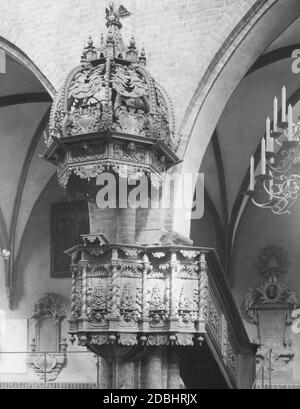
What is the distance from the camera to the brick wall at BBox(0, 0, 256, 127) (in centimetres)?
1090

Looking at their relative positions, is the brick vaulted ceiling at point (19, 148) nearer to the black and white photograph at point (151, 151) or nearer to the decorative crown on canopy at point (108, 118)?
the black and white photograph at point (151, 151)

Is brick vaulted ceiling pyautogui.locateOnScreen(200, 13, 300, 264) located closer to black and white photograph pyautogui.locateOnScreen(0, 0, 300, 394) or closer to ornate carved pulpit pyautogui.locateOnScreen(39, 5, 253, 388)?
black and white photograph pyautogui.locateOnScreen(0, 0, 300, 394)

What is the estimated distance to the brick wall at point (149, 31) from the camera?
1090 centimetres

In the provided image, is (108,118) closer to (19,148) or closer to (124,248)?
(124,248)

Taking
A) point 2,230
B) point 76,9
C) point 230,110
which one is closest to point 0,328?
point 2,230

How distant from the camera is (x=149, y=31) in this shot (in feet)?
37.0

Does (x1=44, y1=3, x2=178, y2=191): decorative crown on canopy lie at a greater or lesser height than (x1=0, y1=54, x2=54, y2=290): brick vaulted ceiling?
lesser

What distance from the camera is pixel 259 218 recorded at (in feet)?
54.5

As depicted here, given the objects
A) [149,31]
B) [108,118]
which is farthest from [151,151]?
[149,31]

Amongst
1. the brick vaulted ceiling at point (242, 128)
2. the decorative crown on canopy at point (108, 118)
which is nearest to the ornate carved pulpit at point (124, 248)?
the decorative crown on canopy at point (108, 118)

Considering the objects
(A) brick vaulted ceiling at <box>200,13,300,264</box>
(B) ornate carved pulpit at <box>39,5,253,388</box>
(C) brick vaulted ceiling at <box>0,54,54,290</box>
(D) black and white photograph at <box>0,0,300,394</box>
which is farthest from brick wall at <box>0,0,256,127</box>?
(A) brick vaulted ceiling at <box>200,13,300,264</box>

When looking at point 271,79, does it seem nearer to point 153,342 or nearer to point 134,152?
point 134,152

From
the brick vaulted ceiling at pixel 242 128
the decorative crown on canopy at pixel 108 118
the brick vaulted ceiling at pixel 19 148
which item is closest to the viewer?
the decorative crown on canopy at pixel 108 118

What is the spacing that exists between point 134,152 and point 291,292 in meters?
7.18
